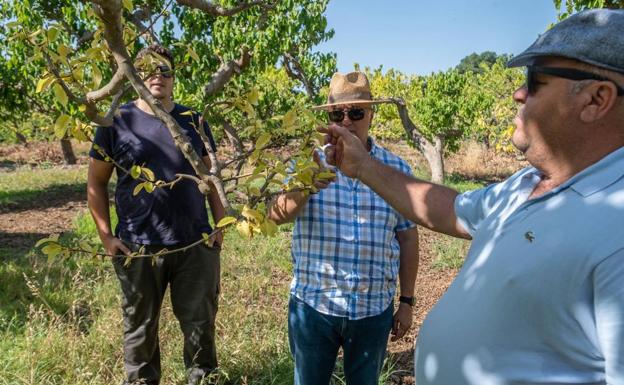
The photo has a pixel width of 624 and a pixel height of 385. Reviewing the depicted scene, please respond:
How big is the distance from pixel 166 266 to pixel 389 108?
14.6 meters

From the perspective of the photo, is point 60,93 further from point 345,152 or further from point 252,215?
point 345,152

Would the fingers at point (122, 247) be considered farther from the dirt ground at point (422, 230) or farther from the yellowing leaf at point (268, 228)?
the dirt ground at point (422, 230)

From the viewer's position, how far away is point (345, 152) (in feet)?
5.82

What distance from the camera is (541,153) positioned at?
1.18 meters

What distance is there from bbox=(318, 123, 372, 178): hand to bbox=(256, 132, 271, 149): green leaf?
18.7 inches

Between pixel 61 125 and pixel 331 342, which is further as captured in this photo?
pixel 331 342

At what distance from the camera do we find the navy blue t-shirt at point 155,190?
2447mm

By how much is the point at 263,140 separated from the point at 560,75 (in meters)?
0.70

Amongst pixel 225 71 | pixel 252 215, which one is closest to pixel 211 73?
pixel 225 71

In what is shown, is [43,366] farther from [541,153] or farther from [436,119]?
[436,119]

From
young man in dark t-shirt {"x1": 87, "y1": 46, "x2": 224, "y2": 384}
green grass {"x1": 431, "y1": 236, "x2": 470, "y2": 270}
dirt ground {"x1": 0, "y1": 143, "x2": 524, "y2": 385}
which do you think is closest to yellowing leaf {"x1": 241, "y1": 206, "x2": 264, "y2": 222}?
young man in dark t-shirt {"x1": 87, "y1": 46, "x2": 224, "y2": 384}

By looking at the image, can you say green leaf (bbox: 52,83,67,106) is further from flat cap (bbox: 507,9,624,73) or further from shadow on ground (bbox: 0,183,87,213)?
shadow on ground (bbox: 0,183,87,213)

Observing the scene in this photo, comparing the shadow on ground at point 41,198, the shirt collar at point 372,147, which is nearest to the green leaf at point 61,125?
the shirt collar at point 372,147

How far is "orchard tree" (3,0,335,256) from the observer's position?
1134 millimetres
